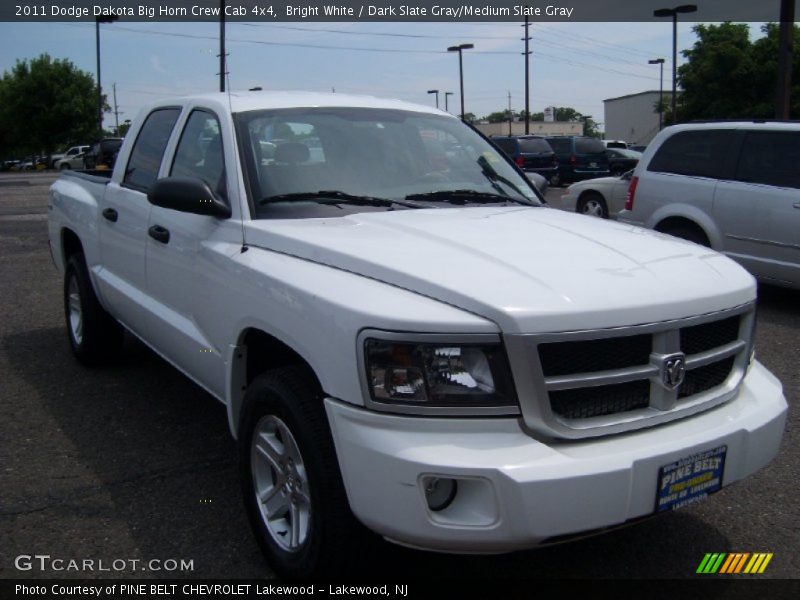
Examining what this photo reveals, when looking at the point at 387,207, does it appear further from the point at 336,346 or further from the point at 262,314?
the point at 336,346

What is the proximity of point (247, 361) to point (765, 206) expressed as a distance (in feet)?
20.0

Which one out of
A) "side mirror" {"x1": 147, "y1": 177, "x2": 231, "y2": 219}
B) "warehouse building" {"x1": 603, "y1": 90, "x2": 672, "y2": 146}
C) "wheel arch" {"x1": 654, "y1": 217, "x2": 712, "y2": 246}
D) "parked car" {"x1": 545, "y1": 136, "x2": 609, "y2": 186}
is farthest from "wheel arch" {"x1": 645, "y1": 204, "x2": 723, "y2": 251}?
"warehouse building" {"x1": 603, "y1": 90, "x2": 672, "y2": 146}

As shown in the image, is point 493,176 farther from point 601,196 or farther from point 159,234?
point 601,196

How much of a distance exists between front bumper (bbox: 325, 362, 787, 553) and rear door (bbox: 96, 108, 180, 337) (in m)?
2.31

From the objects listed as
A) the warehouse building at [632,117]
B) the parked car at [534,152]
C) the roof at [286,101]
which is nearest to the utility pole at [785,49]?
the parked car at [534,152]

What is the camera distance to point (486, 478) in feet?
8.14

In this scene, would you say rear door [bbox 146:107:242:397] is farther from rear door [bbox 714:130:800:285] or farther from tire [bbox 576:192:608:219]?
tire [bbox 576:192:608:219]

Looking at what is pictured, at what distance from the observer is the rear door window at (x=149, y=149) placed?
481cm

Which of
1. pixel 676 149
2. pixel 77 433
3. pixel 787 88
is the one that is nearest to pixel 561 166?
pixel 787 88

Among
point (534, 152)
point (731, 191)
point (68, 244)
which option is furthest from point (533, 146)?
point (68, 244)

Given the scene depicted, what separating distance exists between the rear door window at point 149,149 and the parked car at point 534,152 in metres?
21.1

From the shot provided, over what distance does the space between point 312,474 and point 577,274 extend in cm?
108

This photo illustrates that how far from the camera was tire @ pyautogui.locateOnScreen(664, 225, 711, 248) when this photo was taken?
28.3 feet

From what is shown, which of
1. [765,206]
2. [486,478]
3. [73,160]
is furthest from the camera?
[73,160]
